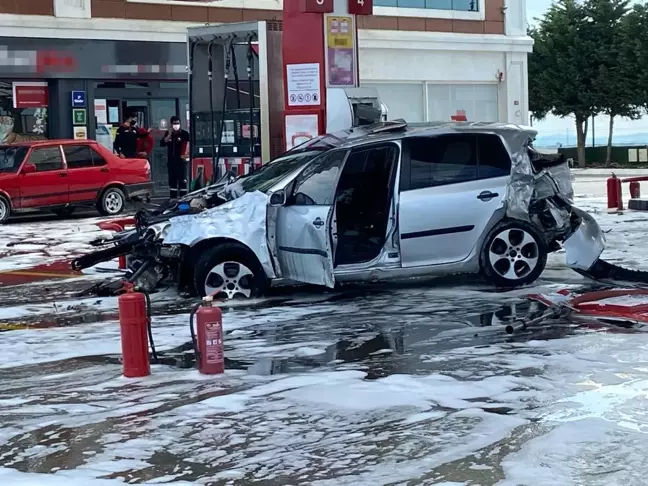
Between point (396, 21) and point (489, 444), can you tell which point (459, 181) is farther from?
point (396, 21)

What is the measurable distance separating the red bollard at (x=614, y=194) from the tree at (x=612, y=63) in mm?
26278

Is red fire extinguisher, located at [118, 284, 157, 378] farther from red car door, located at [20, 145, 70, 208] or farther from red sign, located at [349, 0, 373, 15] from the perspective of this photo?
red car door, located at [20, 145, 70, 208]

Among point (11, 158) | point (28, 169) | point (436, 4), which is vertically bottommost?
point (28, 169)

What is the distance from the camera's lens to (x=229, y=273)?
10.5m

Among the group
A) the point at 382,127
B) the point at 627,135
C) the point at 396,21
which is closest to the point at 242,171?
the point at 382,127

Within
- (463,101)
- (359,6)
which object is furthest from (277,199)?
(463,101)

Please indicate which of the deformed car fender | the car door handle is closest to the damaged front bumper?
the car door handle

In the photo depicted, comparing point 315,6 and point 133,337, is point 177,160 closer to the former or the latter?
point 315,6

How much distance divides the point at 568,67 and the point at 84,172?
31.5m

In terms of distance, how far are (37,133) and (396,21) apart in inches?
416

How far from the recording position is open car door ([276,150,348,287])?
33.4 feet

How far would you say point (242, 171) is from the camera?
61.7ft

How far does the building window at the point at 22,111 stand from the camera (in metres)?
24.5

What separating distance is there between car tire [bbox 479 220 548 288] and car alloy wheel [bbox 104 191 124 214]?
12.4m
